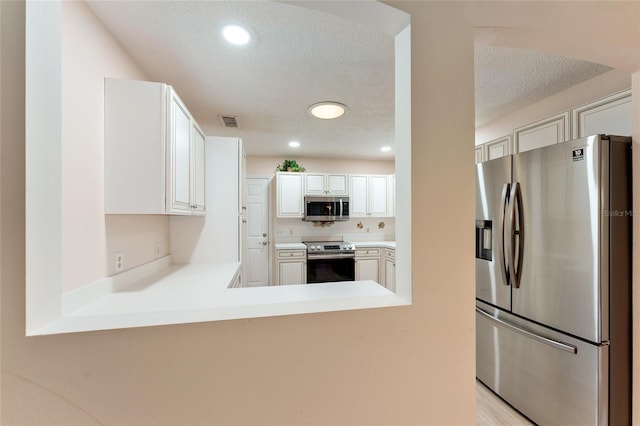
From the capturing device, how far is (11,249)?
0.67 meters

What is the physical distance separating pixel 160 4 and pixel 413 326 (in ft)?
6.12

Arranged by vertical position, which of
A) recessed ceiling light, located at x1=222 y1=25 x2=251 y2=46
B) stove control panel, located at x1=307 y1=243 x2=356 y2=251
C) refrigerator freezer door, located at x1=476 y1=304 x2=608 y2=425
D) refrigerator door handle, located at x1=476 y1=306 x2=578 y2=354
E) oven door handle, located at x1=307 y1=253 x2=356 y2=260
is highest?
recessed ceiling light, located at x1=222 y1=25 x2=251 y2=46

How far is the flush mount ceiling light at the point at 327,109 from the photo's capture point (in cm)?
238

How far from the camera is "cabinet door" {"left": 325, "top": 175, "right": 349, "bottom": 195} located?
445 centimetres

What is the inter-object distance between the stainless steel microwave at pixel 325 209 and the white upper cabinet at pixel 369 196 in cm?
20

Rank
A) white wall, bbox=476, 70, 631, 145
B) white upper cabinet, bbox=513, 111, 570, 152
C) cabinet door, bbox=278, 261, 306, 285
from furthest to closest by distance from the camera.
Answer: cabinet door, bbox=278, 261, 306, 285, white upper cabinet, bbox=513, 111, 570, 152, white wall, bbox=476, 70, 631, 145

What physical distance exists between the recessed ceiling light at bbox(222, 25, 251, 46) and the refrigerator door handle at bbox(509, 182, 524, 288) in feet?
6.72

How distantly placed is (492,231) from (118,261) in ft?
8.67

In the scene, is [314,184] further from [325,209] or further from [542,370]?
[542,370]

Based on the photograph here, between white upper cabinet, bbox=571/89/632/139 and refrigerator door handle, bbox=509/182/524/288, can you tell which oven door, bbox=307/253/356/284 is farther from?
white upper cabinet, bbox=571/89/632/139

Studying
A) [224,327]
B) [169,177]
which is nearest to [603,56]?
[224,327]

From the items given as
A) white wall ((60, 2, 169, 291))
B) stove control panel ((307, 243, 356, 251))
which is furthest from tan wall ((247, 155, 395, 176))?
white wall ((60, 2, 169, 291))

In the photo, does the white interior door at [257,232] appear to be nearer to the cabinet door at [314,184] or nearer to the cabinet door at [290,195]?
the cabinet door at [290,195]

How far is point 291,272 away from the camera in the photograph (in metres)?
4.06
